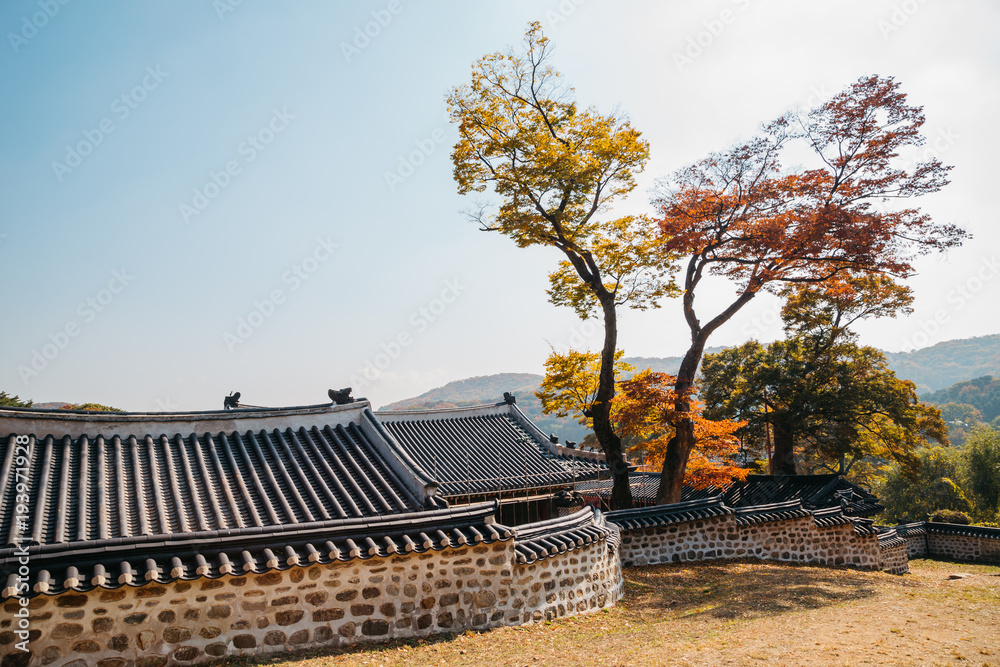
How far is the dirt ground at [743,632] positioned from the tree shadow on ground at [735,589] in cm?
3

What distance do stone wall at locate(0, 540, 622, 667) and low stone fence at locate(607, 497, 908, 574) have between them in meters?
4.65

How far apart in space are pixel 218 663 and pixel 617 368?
13.3 metres

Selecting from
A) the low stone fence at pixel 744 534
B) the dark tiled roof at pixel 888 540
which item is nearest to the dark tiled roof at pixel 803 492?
the dark tiled roof at pixel 888 540

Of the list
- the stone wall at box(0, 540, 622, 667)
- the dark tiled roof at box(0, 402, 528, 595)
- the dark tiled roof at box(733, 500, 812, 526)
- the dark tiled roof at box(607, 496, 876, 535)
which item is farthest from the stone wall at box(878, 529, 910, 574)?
the dark tiled roof at box(0, 402, 528, 595)

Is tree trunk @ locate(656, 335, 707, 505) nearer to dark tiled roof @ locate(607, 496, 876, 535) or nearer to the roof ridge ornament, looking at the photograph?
dark tiled roof @ locate(607, 496, 876, 535)

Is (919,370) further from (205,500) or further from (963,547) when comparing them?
(205,500)

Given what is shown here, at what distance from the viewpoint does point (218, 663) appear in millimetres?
6652

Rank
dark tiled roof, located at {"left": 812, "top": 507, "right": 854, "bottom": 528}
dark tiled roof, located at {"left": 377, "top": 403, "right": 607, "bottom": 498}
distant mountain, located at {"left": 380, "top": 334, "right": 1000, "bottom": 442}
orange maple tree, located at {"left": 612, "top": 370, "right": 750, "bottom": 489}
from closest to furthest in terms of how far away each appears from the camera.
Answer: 1. orange maple tree, located at {"left": 612, "top": 370, "right": 750, "bottom": 489}
2. dark tiled roof, located at {"left": 812, "top": 507, "right": 854, "bottom": 528}
3. dark tiled roof, located at {"left": 377, "top": 403, "right": 607, "bottom": 498}
4. distant mountain, located at {"left": 380, "top": 334, "right": 1000, "bottom": 442}

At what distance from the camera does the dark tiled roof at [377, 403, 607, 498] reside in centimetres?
1822

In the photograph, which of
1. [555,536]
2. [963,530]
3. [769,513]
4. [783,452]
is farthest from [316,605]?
[963,530]

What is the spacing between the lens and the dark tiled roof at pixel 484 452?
18219mm

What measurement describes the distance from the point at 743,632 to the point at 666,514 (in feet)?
19.2

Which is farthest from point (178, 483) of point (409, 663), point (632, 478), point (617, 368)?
point (632, 478)

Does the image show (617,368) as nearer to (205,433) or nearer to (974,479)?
(205,433)
